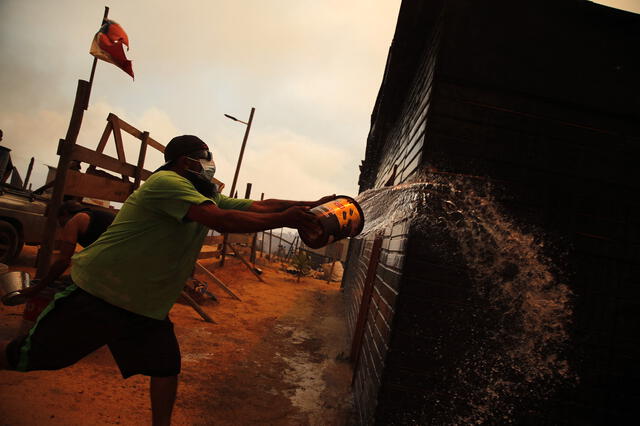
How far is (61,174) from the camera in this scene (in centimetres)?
421

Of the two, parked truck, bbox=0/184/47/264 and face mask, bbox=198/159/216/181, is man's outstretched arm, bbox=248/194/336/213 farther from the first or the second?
parked truck, bbox=0/184/47/264

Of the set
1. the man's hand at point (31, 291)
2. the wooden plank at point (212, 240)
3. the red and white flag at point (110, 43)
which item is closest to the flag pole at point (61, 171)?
the man's hand at point (31, 291)

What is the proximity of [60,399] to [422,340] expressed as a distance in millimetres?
3276

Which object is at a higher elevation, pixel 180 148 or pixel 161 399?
pixel 180 148

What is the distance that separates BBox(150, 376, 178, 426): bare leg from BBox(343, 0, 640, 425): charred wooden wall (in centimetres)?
137

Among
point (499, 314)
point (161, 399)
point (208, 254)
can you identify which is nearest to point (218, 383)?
point (161, 399)

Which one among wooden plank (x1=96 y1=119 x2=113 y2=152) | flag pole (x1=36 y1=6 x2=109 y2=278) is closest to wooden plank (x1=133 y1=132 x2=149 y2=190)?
wooden plank (x1=96 y1=119 x2=113 y2=152)

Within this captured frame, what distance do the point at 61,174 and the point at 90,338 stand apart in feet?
10.5

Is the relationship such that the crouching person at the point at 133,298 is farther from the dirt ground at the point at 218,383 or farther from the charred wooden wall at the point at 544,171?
the dirt ground at the point at 218,383

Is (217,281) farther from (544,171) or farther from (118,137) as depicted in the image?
(544,171)

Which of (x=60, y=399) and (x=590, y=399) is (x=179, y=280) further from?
(x=590, y=399)

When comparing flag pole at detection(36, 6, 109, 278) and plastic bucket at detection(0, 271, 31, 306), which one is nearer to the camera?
plastic bucket at detection(0, 271, 31, 306)

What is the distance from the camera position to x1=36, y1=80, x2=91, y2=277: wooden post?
414cm

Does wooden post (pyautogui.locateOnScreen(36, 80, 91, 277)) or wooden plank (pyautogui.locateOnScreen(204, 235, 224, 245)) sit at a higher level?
wooden post (pyautogui.locateOnScreen(36, 80, 91, 277))
